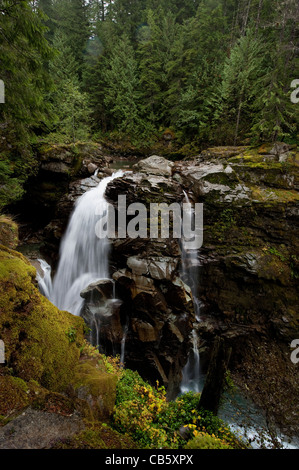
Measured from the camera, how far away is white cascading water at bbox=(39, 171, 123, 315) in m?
9.81

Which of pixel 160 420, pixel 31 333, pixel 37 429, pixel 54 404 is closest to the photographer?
pixel 37 429

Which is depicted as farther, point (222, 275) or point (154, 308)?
A: point (222, 275)

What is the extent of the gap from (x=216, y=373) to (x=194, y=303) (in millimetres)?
5453

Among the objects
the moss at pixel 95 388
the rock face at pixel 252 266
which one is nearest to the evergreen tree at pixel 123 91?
the rock face at pixel 252 266

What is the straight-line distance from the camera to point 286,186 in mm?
11109

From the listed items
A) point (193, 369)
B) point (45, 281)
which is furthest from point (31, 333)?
point (193, 369)

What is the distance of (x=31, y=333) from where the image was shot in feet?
11.7

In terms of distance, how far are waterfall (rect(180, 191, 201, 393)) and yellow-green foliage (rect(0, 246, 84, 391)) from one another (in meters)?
6.99

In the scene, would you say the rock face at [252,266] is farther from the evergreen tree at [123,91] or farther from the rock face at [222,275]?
the evergreen tree at [123,91]

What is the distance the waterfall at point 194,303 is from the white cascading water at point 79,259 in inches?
160

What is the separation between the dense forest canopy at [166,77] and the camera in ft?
42.6

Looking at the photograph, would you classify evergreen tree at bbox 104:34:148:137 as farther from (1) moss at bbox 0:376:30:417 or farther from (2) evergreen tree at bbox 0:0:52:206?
(1) moss at bbox 0:376:30:417

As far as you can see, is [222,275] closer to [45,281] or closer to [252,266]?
[252,266]

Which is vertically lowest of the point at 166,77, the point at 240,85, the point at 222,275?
the point at 222,275
